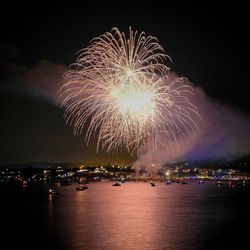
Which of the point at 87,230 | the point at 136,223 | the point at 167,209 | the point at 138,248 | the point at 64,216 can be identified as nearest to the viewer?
the point at 138,248

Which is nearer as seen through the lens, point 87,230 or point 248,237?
point 248,237

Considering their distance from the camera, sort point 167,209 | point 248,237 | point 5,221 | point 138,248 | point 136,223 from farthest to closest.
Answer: point 167,209
point 5,221
point 136,223
point 248,237
point 138,248

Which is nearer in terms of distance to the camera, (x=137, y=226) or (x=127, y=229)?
(x=127, y=229)

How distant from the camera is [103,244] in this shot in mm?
32031

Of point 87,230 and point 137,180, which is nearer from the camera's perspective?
point 87,230

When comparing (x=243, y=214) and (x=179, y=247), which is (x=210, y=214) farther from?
(x=179, y=247)

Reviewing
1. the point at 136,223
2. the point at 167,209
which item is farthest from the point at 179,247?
the point at 167,209

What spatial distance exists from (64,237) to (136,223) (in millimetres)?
9594

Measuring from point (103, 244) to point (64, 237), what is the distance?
4.31 m

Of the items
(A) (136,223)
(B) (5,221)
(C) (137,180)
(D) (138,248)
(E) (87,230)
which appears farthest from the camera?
(C) (137,180)

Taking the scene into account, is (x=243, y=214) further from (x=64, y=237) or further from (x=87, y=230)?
(x=64, y=237)

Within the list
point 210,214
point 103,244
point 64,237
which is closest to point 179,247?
point 103,244

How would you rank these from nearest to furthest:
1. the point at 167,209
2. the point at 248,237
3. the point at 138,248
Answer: the point at 138,248 < the point at 248,237 < the point at 167,209

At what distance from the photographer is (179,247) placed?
31.0 metres
